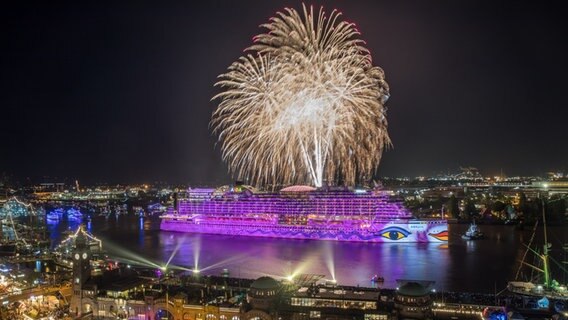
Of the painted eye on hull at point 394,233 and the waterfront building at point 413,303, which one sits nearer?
the waterfront building at point 413,303

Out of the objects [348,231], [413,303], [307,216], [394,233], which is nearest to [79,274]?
[413,303]

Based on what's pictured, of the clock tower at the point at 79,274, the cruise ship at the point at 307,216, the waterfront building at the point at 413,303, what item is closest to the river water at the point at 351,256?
the cruise ship at the point at 307,216

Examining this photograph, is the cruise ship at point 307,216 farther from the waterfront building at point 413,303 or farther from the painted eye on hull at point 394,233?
the waterfront building at point 413,303

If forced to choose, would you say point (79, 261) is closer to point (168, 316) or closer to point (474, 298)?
point (168, 316)

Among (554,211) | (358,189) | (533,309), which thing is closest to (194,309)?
(533,309)

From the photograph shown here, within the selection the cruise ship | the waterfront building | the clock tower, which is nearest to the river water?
the cruise ship

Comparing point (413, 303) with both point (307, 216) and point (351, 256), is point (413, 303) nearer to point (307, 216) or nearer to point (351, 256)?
point (351, 256)
